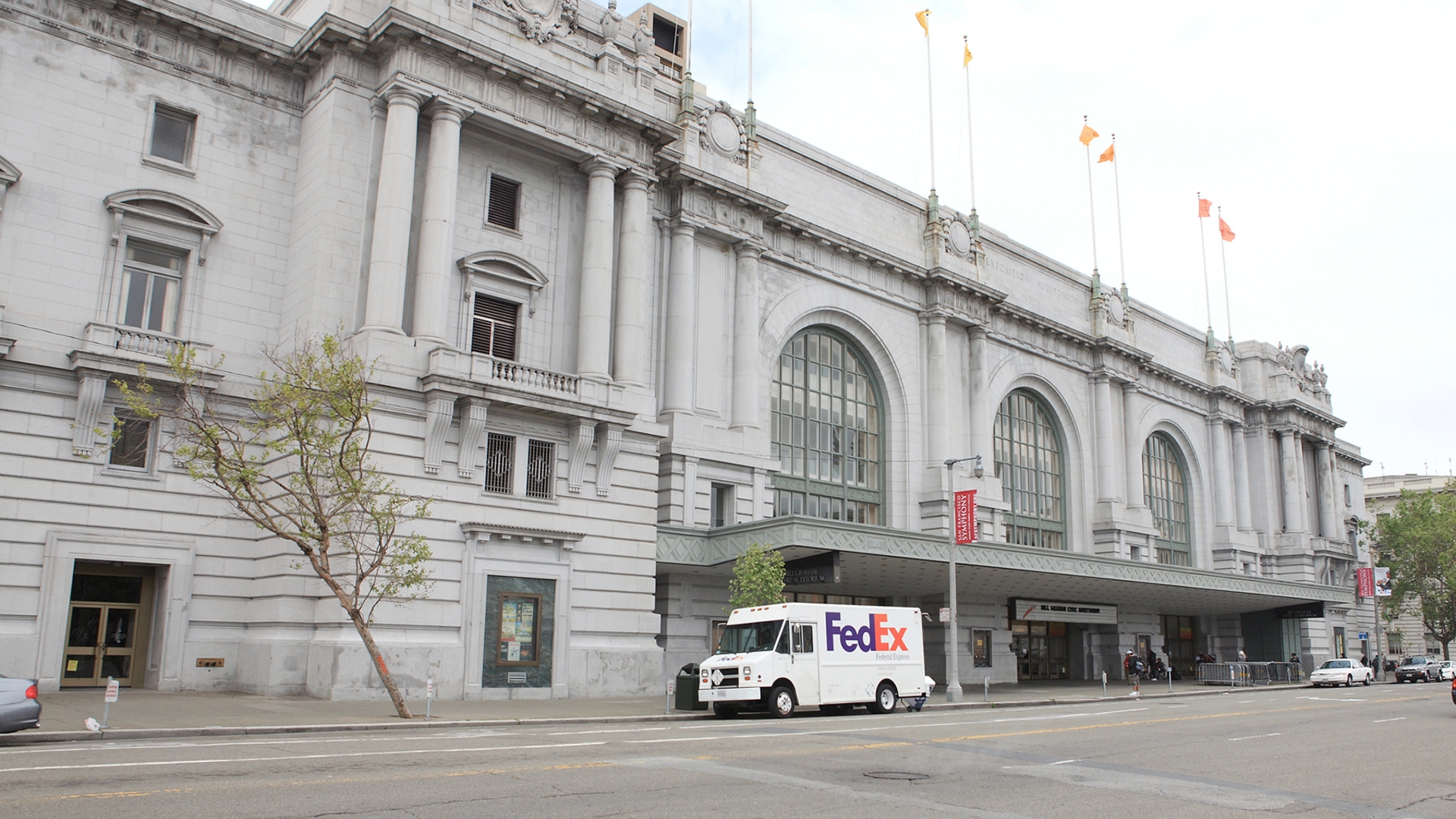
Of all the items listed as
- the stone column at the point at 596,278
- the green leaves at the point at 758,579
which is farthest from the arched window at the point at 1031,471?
the stone column at the point at 596,278

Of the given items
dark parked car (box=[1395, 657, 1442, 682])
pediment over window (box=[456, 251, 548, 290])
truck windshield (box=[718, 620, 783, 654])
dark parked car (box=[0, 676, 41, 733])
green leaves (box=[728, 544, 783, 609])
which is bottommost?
dark parked car (box=[1395, 657, 1442, 682])

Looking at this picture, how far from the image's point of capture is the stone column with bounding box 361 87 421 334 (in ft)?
96.6

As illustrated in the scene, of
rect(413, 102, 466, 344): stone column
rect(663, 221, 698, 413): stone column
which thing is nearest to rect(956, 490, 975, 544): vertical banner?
rect(663, 221, 698, 413): stone column

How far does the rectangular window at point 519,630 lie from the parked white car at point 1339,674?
40913mm

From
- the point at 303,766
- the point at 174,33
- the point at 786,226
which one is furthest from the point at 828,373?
the point at 303,766

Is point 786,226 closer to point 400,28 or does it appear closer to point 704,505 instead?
point 704,505

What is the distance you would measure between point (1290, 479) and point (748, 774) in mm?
71398

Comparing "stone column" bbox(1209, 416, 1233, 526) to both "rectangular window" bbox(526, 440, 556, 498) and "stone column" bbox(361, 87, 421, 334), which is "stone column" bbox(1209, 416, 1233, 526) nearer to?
"rectangular window" bbox(526, 440, 556, 498)

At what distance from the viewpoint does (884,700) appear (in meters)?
28.0

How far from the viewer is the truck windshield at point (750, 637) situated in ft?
85.1

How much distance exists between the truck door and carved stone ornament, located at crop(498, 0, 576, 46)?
20135 millimetres


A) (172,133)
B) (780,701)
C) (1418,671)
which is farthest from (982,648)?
(172,133)

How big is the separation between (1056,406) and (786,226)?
73.2ft

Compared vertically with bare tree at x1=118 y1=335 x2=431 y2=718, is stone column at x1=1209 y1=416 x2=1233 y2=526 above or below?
above
